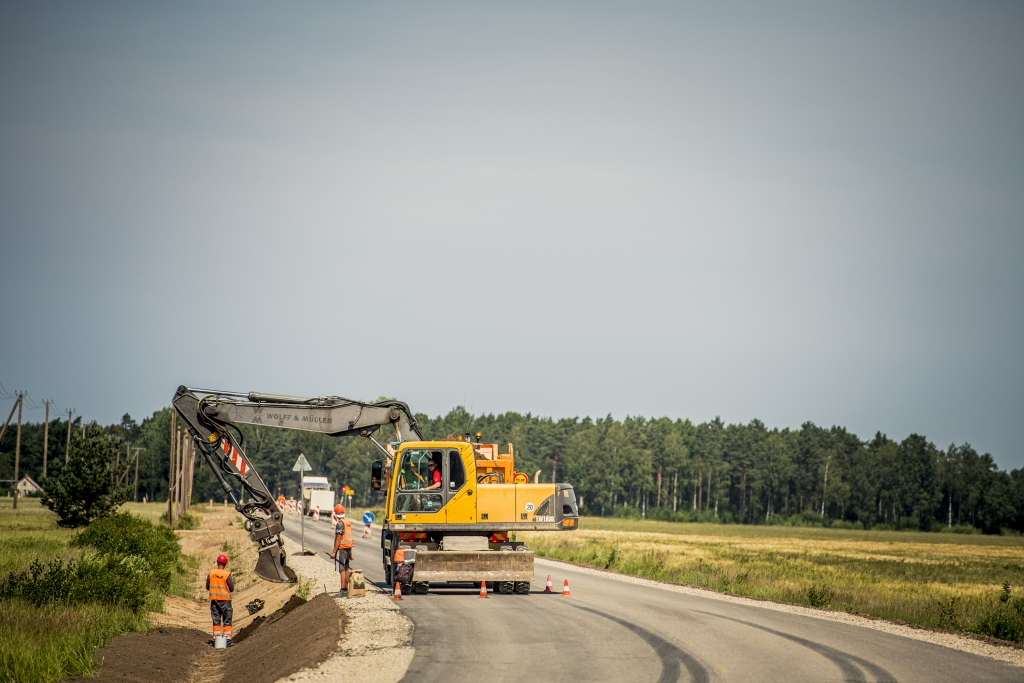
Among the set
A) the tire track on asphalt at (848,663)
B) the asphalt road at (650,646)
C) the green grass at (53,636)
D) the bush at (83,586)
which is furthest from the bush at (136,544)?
the tire track on asphalt at (848,663)

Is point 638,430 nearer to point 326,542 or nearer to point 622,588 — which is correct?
point 326,542

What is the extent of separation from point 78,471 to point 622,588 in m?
31.8

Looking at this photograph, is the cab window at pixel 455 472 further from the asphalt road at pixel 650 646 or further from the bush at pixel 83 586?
the bush at pixel 83 586

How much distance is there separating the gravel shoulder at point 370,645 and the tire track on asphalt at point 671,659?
11.6 ft

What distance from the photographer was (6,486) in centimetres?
10406

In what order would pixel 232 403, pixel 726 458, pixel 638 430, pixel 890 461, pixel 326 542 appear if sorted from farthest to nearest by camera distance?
pixel 638 430 → pixel 726 458 → pixel 890 461 → pixel 326 542 → pixel 232 403

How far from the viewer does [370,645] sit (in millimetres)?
14539

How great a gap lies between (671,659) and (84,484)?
39324 millimetres

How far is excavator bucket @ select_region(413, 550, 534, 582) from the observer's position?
67.5 ft

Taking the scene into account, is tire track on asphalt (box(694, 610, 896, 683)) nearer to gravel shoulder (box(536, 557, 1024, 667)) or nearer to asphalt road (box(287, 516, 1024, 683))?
asphalt road (box(287, 516, 1024, 683))

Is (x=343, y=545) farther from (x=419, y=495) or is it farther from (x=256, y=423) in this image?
(x=256, y=423)

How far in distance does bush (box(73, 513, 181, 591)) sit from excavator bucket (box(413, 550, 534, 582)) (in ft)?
28.3

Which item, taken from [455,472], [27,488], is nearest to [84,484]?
[455,472]

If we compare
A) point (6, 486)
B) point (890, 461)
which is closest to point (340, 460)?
point (6, 486)
